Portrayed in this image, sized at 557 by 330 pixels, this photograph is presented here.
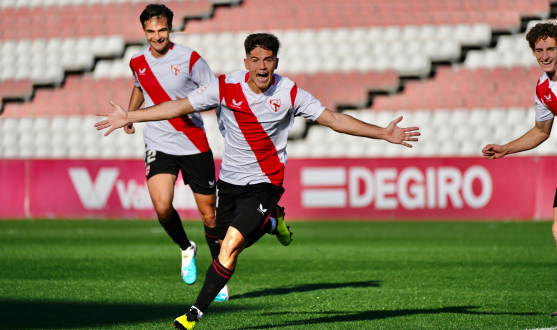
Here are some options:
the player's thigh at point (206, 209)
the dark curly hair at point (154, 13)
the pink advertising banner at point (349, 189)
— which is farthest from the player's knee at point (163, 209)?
the pink advertising banner at point (349, 189)

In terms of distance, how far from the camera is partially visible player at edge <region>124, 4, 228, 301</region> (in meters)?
6.63

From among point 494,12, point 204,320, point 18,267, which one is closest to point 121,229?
point 18,267

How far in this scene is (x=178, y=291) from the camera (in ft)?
22.0

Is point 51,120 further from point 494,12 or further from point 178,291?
point 178,291

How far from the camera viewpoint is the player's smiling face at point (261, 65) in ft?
16.5

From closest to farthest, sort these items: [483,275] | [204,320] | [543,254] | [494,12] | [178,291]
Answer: [204,320] < [178,291] < [483,275] < [543,254] < [494,12]

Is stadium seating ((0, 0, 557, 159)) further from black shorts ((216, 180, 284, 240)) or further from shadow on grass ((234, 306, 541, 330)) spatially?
black shorts ((216, 180, 284, 240))

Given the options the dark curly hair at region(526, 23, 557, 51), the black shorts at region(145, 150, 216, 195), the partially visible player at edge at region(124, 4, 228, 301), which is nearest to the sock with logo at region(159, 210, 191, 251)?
the partially visible player at edge at region(124, 4, 228, 301)

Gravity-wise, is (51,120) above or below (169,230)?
above

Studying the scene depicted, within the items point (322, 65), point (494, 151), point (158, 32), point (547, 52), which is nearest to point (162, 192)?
point (158, 32)

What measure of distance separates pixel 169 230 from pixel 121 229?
684 cm

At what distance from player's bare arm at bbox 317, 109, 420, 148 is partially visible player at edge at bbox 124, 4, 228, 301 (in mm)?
1772

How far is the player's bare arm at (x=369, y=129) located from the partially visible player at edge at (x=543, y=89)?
3.60ft

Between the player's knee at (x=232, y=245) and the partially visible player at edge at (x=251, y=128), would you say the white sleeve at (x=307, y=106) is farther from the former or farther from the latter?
the player's knee at (x=232, y=245)
